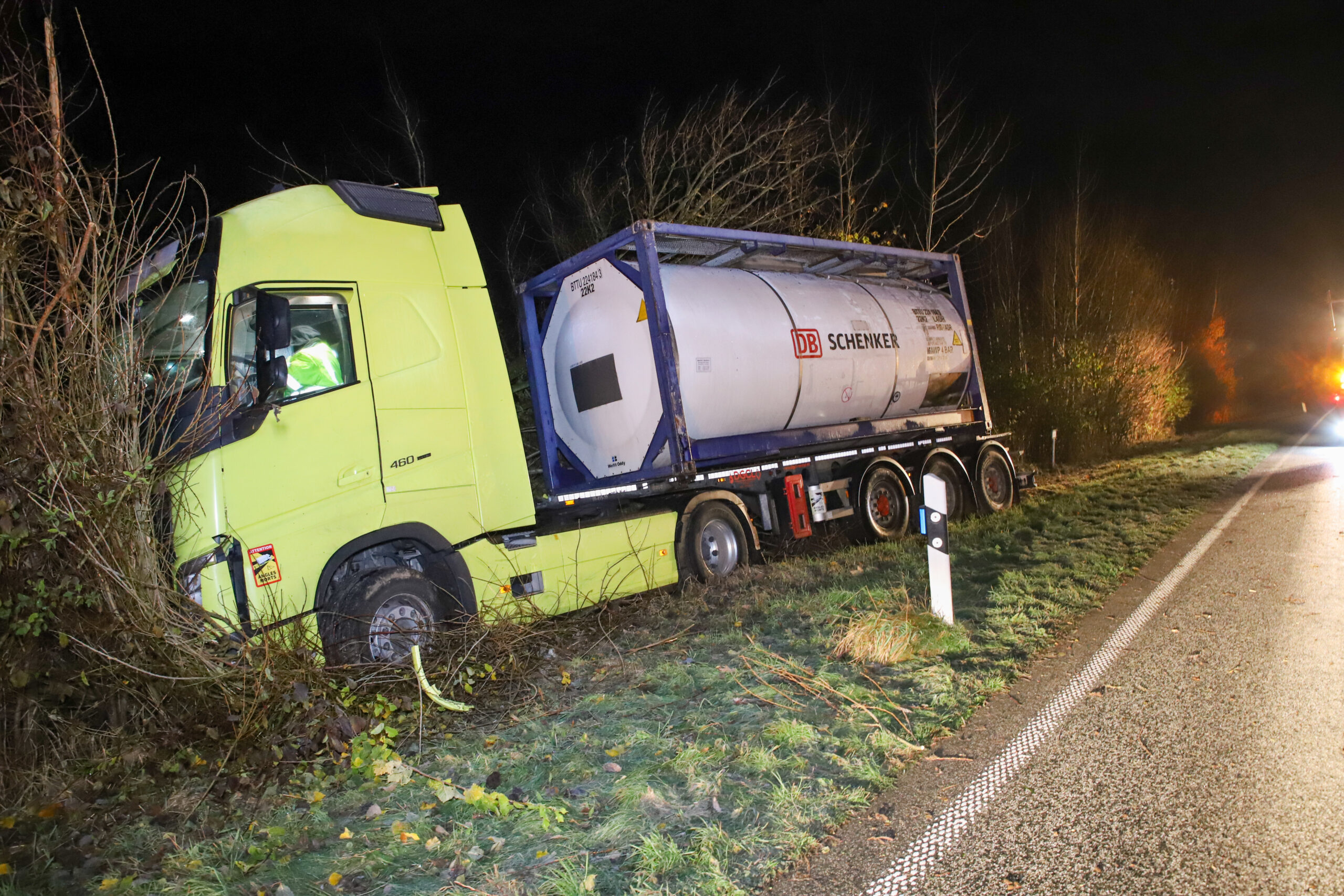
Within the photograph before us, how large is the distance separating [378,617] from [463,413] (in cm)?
161

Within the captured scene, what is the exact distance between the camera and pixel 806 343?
8.48 metres

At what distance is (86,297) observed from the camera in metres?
4.00

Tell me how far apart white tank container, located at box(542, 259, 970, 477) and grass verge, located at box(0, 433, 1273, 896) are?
200 cm

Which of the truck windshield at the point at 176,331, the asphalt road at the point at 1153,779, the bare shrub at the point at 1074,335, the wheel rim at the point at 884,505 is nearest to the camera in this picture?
the asphalt road at the point at 1153,779

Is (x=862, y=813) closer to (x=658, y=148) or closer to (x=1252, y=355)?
(x=658, y=148)

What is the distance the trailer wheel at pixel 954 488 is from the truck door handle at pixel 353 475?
25.9 ft

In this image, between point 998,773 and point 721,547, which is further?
point 721,547

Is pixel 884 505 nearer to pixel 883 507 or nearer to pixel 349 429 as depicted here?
pixel 883 507

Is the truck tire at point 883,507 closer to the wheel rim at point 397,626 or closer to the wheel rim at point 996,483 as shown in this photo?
the wheel rim at point 996,483

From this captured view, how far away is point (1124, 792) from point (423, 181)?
40.9 ft

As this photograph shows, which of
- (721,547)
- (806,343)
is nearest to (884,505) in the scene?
(806,343)

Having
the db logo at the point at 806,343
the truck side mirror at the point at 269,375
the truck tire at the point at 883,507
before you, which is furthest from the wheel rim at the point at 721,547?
the truck side mirror at the point at 269,375

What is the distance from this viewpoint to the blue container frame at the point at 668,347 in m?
7.14

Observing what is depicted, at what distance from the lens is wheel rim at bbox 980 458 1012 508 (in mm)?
11766
